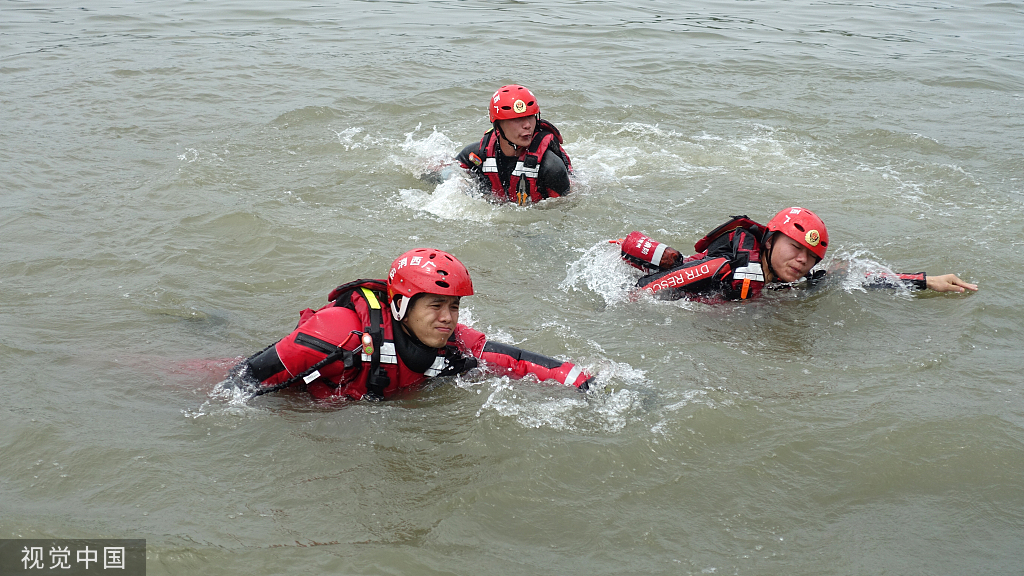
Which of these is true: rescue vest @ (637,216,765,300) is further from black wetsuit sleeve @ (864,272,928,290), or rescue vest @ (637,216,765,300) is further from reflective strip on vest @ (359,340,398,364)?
reflective strip on vest @ (359,340,398,364)

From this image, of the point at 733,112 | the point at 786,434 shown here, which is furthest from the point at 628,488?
the point at 733,112

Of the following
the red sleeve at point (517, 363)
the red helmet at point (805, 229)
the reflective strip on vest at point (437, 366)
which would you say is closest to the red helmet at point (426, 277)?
the reflective strip on vest at point (437, 366)

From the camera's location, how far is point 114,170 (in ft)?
33.3

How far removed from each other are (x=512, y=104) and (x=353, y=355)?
479 centimetres

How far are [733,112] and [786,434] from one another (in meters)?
8.97

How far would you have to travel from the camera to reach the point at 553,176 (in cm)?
948

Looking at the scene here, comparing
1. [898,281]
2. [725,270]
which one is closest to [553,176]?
[725,270]

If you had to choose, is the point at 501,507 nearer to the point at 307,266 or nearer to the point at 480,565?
the point at 480,565

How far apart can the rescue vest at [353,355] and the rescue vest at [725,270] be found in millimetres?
2428

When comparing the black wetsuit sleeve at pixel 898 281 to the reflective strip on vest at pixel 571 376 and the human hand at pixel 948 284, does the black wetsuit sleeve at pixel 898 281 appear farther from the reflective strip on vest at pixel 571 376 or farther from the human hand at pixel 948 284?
the reflective strip on vest at pixel 571 376

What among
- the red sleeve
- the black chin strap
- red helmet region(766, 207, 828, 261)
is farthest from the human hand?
the black chin strap

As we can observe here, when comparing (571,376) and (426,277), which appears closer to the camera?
(426,277)

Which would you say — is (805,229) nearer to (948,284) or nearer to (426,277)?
(948,284)

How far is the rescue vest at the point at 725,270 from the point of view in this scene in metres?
6.91
